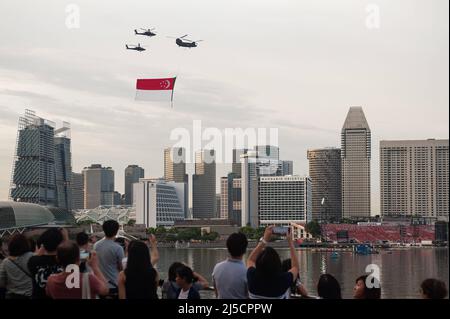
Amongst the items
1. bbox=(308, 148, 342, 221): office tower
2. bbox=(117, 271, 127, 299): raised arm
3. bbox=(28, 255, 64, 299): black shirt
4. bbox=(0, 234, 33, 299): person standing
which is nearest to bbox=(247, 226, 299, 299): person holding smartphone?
bbox=(117, 271, 127, 299): raised arm

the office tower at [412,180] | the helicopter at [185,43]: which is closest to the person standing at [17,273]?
the helicopter at [185,43]

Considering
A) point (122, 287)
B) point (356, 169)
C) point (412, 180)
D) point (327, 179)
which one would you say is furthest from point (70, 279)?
point (327, 179)

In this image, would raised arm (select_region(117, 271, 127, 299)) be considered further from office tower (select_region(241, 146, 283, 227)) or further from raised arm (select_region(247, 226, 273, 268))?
office tower (select_region(241, 146, 283, 227))

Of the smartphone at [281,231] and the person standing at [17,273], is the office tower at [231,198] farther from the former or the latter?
the person standing at [17,273]

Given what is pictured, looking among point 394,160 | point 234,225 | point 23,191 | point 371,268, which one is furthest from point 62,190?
point 371,268
